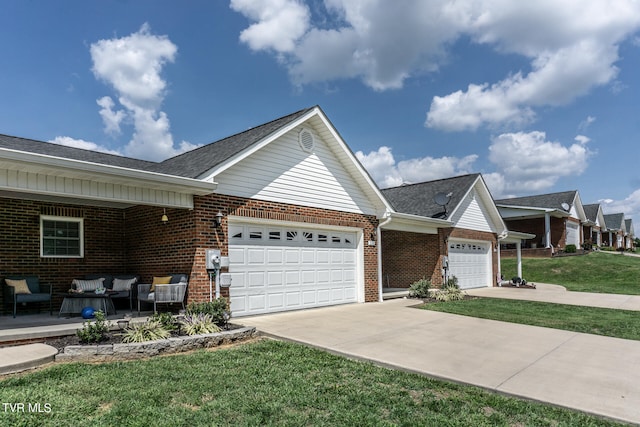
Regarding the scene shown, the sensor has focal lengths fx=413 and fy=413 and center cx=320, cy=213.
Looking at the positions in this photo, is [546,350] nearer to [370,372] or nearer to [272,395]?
[370,372]

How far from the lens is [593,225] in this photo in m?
42.2

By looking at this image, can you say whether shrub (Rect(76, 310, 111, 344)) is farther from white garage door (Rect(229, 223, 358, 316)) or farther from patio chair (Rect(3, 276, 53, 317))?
white garage door (Rect(229, 223, 358, 316))

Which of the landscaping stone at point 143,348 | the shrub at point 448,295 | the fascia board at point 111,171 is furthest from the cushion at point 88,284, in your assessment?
the shrub at point 448,295

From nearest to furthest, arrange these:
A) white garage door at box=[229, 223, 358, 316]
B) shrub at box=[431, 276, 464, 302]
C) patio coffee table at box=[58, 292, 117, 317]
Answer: patio coffee table at box=[58, 292, 117, 317]
white garage door at box=[229, 223, 358, 316]
shrub at box=[431, 276, 464, 302]

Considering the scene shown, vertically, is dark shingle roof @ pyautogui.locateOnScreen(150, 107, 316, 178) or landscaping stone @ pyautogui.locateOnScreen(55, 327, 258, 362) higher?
dark shingle roof @ pyautogui.locateOnScreen(150, 107, 316, 178)

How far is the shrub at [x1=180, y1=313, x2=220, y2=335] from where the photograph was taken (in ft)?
24.8

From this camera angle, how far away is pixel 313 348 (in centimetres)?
721

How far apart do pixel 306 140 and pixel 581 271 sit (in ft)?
78.4

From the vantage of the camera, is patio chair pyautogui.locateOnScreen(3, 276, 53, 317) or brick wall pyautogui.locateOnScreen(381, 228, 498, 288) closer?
patio chair pyautogui.locateOnScreen(3, 276, 53, 317)

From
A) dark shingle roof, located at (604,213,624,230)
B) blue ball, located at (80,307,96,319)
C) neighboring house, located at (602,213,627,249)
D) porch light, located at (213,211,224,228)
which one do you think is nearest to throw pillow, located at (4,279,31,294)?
blue ball, located at (80,307,96,319)

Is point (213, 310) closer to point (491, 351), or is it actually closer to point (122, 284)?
point (122, 284)

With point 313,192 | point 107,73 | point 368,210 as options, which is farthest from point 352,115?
point 107,73

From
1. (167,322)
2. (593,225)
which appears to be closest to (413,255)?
(167,322)

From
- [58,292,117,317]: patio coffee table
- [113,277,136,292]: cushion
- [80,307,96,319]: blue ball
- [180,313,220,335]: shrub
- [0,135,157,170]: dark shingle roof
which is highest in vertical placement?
[0,135,157,170]: dark shingle roof
